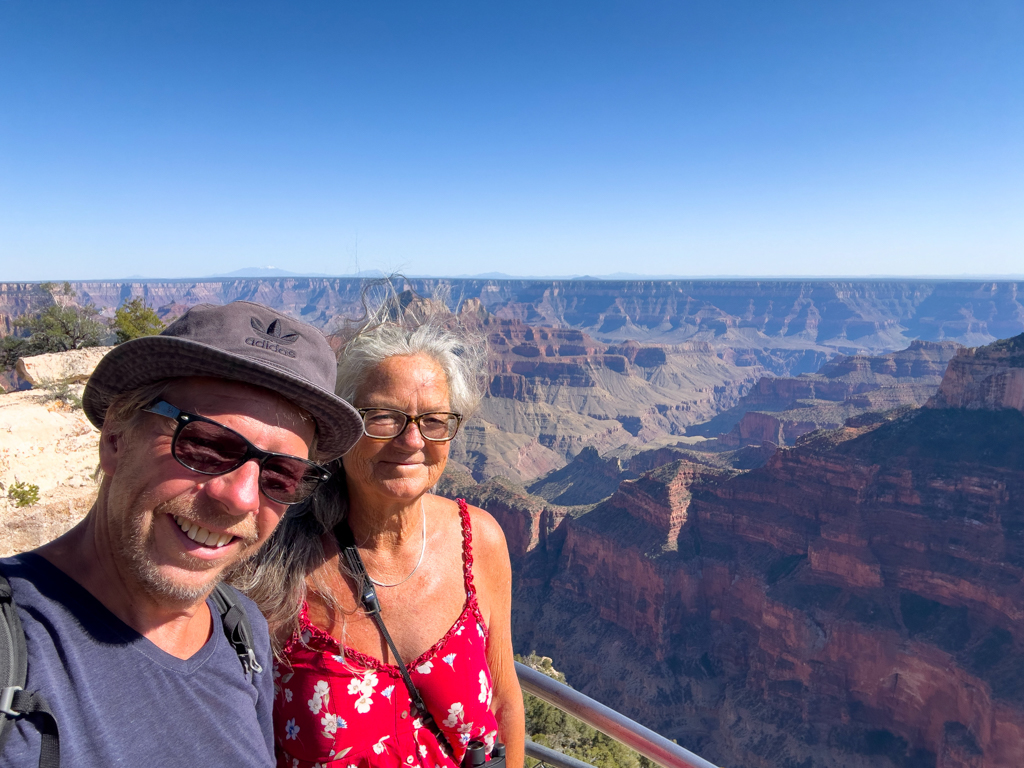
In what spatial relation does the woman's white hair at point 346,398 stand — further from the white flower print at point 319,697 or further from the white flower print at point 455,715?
the white flower print at point 455,715

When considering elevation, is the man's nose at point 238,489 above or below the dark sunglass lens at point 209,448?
below

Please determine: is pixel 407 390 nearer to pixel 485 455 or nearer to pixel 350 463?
pixel 350 463

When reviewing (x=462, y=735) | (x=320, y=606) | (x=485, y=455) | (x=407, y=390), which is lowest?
(x=485, y=455)

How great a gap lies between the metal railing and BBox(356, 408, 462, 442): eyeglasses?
5.47 ft

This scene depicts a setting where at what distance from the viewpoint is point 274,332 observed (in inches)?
69.1

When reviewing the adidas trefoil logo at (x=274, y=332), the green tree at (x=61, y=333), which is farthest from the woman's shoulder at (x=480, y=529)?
the green tree at (x=61, y=333)

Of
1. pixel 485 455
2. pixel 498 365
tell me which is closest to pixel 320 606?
pixel 485 455

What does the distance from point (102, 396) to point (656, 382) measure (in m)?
130

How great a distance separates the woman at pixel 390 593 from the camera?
2.26m

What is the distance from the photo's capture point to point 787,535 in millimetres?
30250

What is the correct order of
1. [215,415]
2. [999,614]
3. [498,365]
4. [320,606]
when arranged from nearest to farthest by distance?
1. [215,415]
2. [320,606]
3. [999,614]
4. [498,365]

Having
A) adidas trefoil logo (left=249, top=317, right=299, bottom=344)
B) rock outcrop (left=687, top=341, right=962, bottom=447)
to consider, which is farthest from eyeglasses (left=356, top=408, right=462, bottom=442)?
rock outcrop (left=687, top=341, right=962, bottom=447)

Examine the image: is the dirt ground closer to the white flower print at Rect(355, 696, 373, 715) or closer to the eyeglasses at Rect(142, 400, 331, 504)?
the white flower print at Rect(355, 696, 373, 715)

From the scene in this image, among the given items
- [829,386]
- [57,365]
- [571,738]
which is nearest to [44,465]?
[57,365]
